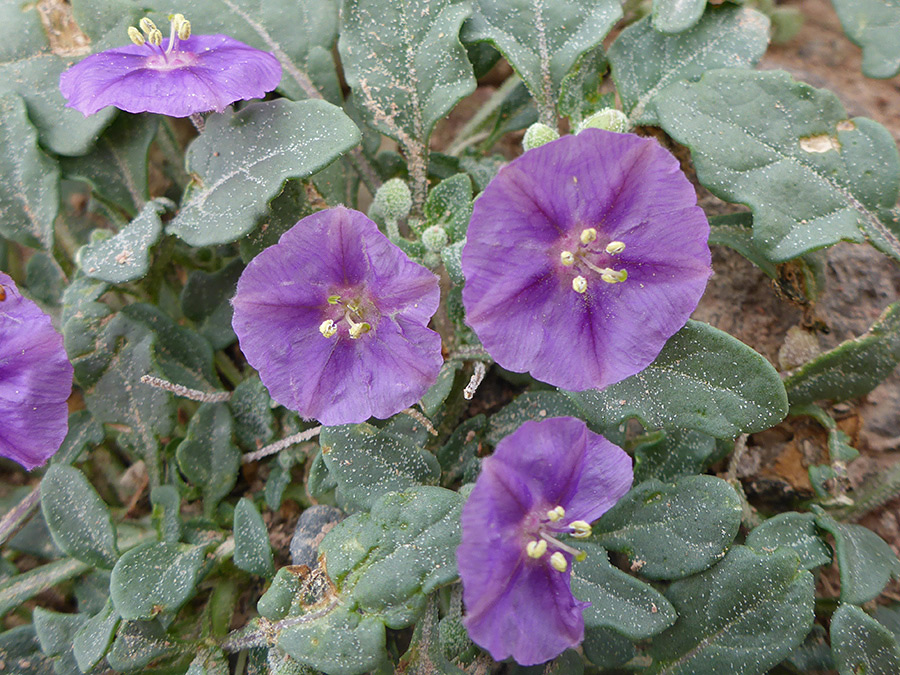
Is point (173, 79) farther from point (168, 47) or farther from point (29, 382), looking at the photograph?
point (29, 382)

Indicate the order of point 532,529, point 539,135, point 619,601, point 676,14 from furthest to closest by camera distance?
point 676,14 → point 539,135 → point 619,601 → point 532,529

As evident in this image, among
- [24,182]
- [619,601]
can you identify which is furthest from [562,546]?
[24,182]

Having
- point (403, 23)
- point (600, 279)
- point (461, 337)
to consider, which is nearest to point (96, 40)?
point (403, 23)

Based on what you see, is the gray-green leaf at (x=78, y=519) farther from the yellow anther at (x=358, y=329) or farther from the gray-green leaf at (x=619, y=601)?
the gray-green leaf at (x=619, y=601)

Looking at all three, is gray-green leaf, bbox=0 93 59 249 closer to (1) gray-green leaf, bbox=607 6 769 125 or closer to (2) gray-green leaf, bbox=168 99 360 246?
(2) gray-green leaf, bbox=168 99 360 246

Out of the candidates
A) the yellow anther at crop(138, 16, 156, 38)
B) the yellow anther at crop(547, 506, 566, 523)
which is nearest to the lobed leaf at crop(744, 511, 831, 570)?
the yellow anther at crop(547, 506, 566, 523)

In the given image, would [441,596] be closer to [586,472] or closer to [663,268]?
[586,472]

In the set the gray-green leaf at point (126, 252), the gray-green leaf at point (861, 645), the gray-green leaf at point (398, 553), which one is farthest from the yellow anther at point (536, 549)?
the gray-green leaf at point (126, 252)
